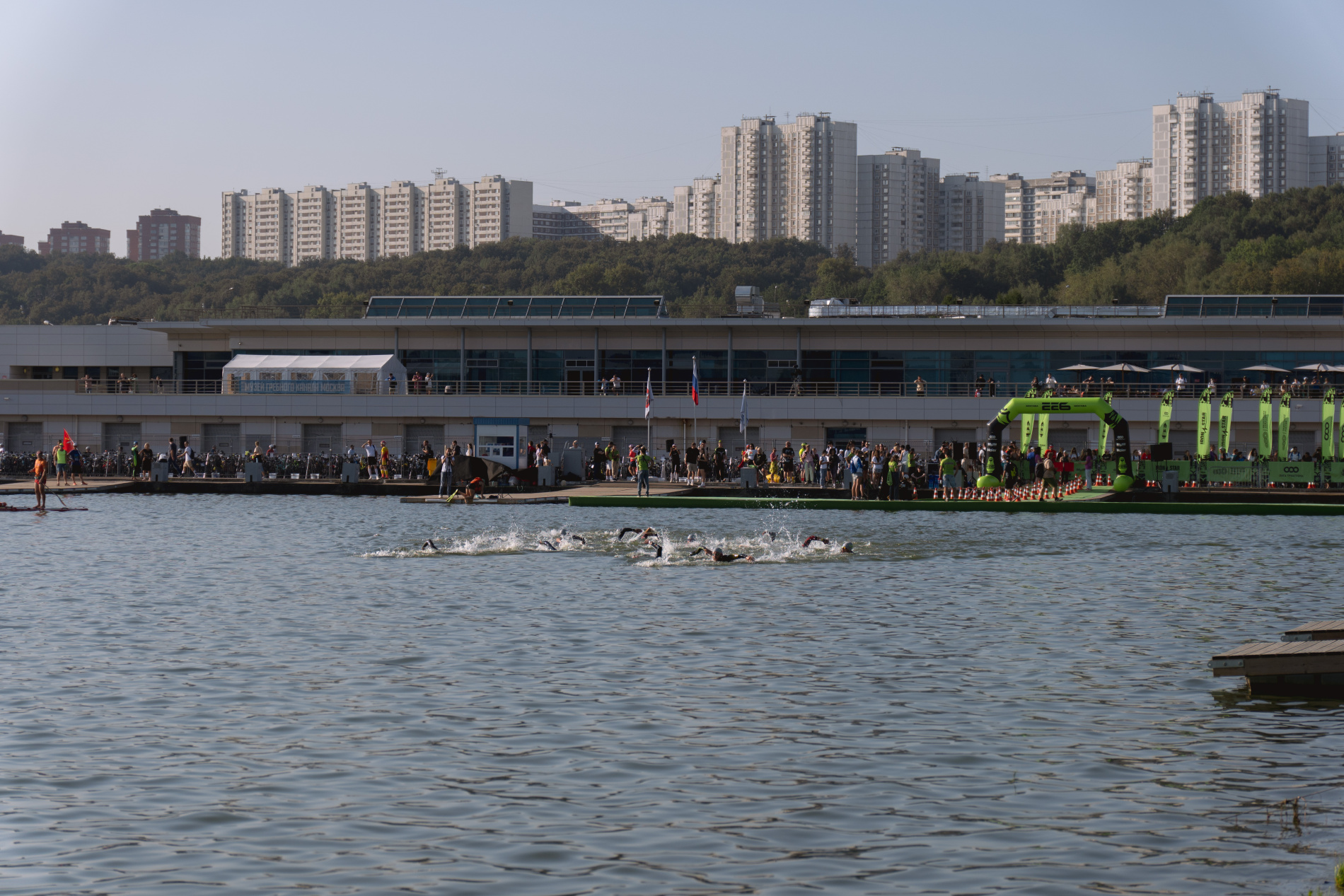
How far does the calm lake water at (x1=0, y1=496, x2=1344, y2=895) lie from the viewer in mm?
8430

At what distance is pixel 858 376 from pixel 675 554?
3965 centimetres

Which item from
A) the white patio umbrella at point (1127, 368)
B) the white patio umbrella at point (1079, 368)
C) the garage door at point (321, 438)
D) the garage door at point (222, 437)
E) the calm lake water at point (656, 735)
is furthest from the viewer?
the garage door at point (222, 437)

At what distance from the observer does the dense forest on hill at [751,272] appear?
Answer: 117 meters

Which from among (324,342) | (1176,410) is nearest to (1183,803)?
Answer: (1176,410)

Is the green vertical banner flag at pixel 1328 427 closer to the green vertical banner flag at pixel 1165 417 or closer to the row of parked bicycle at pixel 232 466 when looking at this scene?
the green vertical banner flag at pixel 1165 417

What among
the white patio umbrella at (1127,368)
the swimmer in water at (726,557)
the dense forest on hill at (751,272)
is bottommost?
the swimmer in water at (726,557)

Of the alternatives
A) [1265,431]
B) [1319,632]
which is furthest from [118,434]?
[1319,632]

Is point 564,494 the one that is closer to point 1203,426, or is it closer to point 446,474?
point 446,474

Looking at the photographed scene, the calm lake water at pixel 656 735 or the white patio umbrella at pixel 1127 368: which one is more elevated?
the white patio umbrella at pixel 1127 368

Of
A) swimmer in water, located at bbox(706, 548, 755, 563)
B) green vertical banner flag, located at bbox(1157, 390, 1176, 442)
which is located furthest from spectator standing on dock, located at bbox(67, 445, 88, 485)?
green vertical banner flag, located at bbox(1157, 390, 1176, 442)

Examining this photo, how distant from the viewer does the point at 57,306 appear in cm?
16088

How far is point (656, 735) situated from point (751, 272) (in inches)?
5857

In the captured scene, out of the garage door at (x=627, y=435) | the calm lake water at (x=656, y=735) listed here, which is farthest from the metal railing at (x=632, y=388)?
the calm lake water at (x=656, y=735)

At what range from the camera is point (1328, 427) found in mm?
51531
